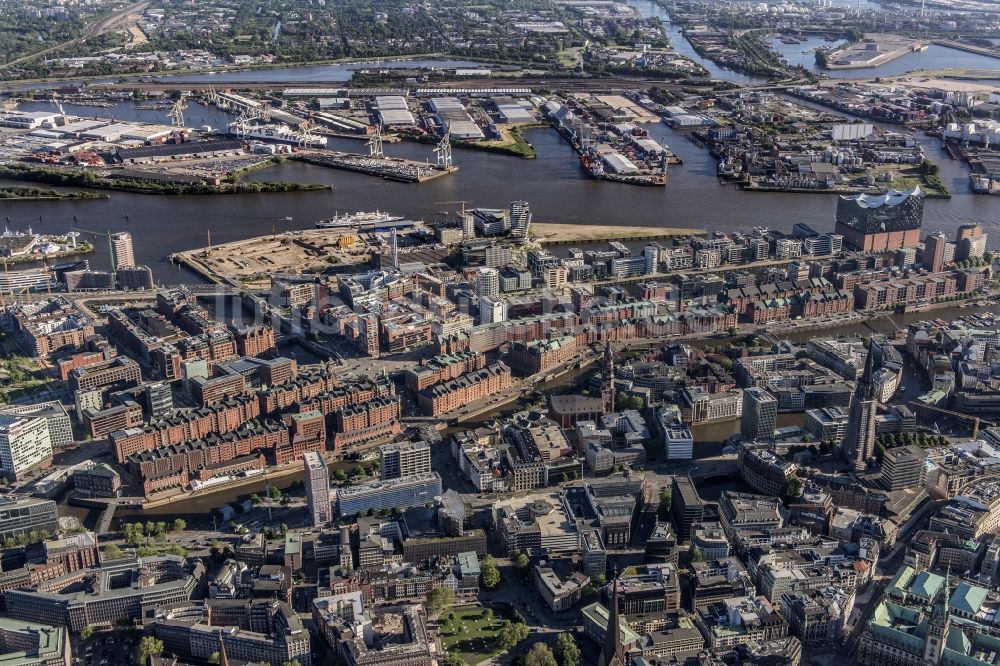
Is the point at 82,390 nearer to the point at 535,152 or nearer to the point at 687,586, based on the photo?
the point at 687,586

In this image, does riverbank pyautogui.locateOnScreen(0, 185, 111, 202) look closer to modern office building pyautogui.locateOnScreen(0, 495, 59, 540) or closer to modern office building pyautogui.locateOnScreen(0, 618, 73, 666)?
modern office building pyautogui.locateOnScreen(0, 495, 59, 540)

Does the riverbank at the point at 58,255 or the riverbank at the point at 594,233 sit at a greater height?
the riverbank at the point at 594,233

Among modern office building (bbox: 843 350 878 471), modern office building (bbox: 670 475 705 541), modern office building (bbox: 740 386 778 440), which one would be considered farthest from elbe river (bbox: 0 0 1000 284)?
modern office building (bbox: 670 475 705 541)

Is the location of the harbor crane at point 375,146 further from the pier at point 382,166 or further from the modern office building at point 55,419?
the modern office building at point 55,419

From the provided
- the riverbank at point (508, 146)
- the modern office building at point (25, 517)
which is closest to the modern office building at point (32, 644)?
the modern office building at point (25, 517)

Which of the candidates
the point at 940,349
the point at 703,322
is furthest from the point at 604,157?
the point at 940,349

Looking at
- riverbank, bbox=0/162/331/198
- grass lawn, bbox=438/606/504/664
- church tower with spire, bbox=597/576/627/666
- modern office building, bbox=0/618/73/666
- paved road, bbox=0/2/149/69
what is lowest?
grass lawn, bbox=438/606/504/664

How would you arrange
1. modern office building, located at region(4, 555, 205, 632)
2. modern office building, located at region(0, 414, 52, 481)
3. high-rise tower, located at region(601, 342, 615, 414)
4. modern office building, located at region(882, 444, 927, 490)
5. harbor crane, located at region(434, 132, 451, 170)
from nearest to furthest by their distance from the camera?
1. modern office building, located at region(4, 555, 205, 632)
2. modern office building, located at region(882, 444, 927, 490)
3. modern office building, located at region(0, 414, 52, 481)
4. high-rise tower, located at region(601, 342, 615, 414)
5. harbor crane, located at region(434, 132, 451, 170)
